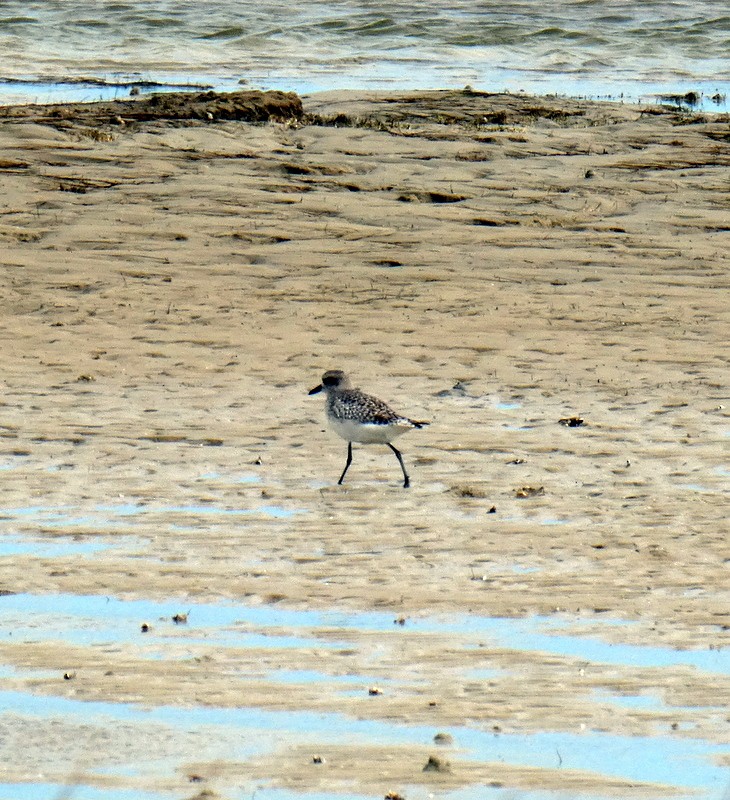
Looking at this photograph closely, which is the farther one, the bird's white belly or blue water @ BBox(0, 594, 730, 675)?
the bird's white belly

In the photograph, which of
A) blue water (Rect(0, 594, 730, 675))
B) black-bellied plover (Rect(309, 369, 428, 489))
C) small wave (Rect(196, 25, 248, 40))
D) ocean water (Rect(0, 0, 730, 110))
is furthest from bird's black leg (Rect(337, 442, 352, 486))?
small wave (Rect(196, 25, 248, 40))

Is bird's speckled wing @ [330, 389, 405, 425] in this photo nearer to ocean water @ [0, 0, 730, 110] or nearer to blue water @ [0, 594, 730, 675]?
blue water @ [0, 594, 730, 675]

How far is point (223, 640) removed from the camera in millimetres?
5852

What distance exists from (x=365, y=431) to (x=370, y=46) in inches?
790

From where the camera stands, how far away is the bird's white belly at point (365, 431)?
8.12 metres

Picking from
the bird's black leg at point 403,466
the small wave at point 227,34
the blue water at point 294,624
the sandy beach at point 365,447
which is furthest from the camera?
the small wave at point 227,34

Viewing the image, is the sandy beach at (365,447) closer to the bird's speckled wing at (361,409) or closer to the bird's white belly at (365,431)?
the bird's white belly at (365,431)

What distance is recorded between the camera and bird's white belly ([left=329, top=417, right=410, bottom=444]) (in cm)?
812

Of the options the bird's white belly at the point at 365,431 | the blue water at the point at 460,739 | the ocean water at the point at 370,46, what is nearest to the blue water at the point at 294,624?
the blue water at the point at 460,739

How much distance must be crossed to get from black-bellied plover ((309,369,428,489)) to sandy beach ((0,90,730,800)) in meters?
0.21

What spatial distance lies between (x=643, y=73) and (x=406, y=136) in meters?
9.11

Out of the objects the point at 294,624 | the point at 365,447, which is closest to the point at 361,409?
the point at 365,447

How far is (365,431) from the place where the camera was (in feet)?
26.7

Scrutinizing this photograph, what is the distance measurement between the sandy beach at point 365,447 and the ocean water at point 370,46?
220 inches
